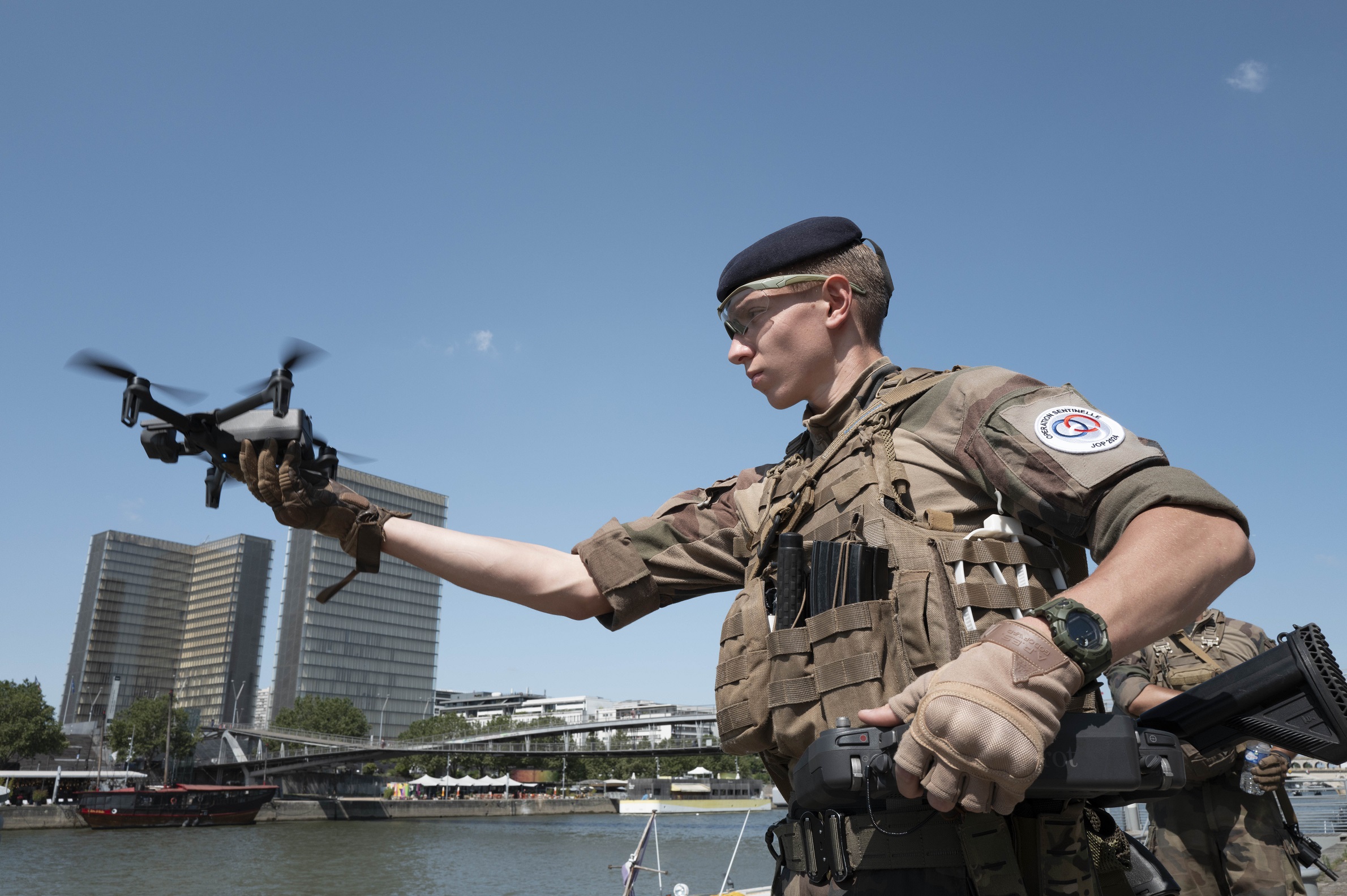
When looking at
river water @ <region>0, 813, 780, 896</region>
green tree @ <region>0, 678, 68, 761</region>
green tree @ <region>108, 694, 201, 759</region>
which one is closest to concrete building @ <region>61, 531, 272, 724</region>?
green tree @ <region>108, 694, 201, 759</region>

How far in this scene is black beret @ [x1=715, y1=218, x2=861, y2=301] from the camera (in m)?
2.80

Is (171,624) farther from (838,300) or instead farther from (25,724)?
(838,300)

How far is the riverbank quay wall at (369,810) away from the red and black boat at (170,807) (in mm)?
2158

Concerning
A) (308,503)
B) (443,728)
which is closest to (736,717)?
(308,503)

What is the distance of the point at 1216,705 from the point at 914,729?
0.77 m

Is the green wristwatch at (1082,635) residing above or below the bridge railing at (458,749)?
above

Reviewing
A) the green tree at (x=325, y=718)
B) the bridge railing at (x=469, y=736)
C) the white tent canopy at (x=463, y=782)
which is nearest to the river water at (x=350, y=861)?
the bridge railing at (x=469, y=736)

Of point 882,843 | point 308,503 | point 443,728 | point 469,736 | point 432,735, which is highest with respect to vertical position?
→ point 308,503

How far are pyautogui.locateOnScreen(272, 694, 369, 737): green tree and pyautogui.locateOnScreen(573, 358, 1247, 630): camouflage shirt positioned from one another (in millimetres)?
111535

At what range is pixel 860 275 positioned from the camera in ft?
9.20

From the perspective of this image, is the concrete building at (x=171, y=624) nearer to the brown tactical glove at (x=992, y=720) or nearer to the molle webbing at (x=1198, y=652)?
the molle webbing at (x=1198, y=652)

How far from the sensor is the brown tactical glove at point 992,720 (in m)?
1.44

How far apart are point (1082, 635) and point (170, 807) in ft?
220

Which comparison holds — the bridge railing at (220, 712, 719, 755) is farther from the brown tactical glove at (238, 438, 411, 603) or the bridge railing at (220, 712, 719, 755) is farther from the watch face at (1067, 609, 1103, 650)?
the watch face at (1067, 609, 1103, 650)
